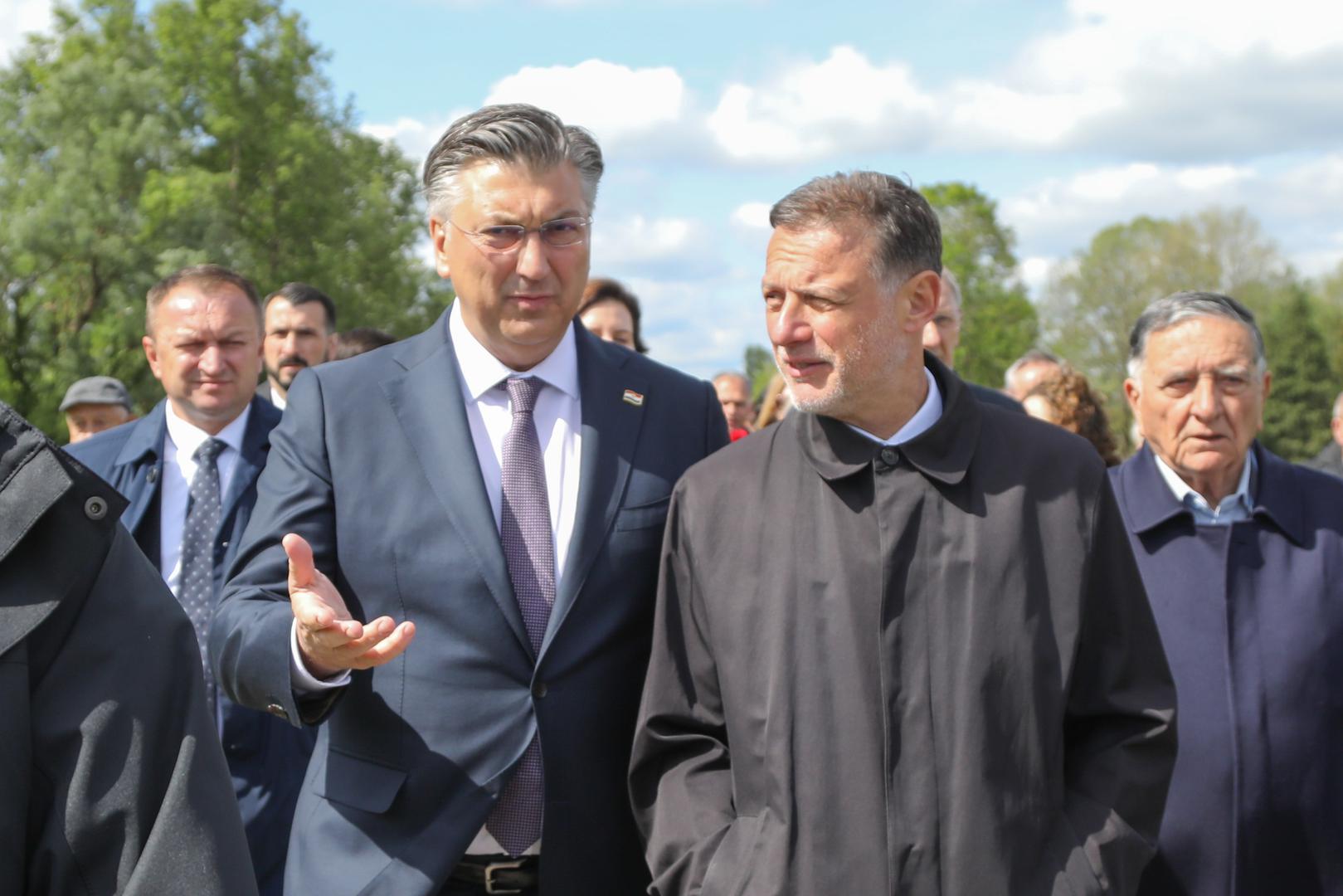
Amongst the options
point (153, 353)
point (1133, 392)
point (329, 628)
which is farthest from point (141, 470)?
point (1133, 392)

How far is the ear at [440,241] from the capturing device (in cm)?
351

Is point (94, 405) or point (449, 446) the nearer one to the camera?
point (449, 446)

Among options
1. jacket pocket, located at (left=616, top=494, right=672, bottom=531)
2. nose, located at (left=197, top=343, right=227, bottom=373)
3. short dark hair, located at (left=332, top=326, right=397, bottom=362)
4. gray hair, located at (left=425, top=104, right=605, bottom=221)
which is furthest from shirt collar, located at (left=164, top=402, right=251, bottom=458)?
jacket pocket, located at (left=616, top=494, right=672, bottom=531)

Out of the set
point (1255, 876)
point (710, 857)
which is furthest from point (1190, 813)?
point (710, 857)

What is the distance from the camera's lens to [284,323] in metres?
8.13

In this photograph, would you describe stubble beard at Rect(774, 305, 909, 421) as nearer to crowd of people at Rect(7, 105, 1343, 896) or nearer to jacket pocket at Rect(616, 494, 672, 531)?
crowd of people at Rect(7, 105, 1343, 896)

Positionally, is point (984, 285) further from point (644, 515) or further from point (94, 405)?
point (644, 515)

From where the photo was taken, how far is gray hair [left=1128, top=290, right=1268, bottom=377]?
14.1 feet

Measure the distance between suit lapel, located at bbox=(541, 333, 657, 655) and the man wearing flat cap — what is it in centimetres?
605

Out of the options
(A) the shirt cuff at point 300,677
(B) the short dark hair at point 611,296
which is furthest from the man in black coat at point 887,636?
(B) the short dark hair at point 611,296

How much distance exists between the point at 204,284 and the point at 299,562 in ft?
10.2

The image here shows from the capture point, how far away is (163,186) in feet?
107

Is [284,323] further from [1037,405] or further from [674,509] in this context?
[674,509]

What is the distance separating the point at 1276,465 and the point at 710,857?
2124 mm
